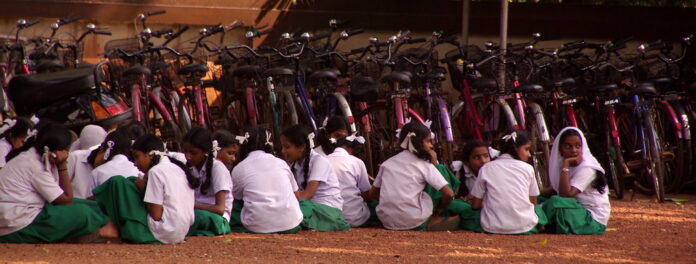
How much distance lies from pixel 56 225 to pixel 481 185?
120 inches

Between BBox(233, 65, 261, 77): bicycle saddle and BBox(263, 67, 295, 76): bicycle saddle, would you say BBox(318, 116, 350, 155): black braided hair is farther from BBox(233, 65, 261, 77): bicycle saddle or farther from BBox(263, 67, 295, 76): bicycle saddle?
BBox(233, 65, 261, 77): bicycle saddle

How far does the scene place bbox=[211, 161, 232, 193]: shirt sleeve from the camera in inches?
287

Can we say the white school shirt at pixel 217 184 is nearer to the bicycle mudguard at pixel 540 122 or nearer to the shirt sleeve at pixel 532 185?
the shirt sleeve at pixel 532 185

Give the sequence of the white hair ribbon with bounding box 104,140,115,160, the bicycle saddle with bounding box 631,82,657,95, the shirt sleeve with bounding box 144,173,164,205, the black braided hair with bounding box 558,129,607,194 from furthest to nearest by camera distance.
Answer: the bicycle saddle with bounding box 631,82,657,95 < the black braided hair with bounding box 558,129,607,194 < the white hair ribbon with bounding box 104,140,115,160 < the shirt sleeve with bounding box 144,173,164,205

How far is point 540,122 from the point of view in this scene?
32.1 feet

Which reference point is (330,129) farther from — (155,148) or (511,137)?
(155,148)

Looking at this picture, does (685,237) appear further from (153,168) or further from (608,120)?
(153,168)

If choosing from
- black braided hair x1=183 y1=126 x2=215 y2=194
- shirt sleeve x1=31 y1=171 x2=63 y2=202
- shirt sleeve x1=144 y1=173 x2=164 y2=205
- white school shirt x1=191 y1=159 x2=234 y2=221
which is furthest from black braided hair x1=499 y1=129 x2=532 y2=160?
shirt sleeve x1=31 y1=171 x2=63 y2=202

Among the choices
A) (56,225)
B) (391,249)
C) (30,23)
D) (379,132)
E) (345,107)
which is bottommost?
(391,249)

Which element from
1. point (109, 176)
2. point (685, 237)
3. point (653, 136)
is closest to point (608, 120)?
point (653, 136)

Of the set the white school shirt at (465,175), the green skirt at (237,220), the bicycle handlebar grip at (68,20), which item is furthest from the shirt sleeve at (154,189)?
the bicycle handlebar grip at (68,20)

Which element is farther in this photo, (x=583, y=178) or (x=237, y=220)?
(x=583, y=178)

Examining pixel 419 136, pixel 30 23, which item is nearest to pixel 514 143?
pixel 419 136

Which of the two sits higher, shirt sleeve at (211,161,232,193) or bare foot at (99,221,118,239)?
shirt sleeve at (211,161,232,193)
